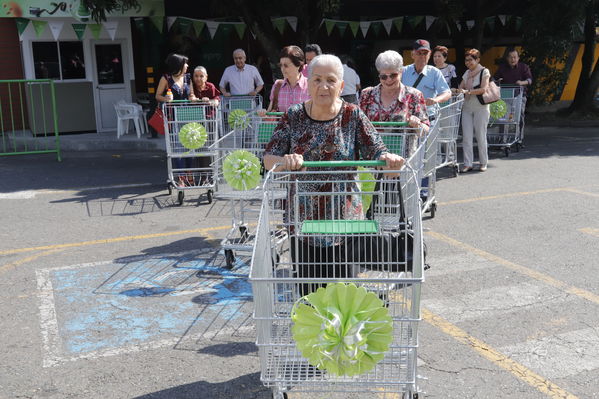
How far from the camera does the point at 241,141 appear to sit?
7719mm

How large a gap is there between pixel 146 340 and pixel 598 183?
772 cm

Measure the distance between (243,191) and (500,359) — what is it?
119 inches

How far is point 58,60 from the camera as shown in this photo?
16062 mm

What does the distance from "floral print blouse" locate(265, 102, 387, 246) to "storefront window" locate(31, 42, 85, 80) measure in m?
13.6

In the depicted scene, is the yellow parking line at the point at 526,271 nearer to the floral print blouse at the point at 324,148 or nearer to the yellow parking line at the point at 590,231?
the yellow parking line at the point at 590,231

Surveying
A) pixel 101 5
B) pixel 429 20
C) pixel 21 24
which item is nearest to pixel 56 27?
pixel 21 24

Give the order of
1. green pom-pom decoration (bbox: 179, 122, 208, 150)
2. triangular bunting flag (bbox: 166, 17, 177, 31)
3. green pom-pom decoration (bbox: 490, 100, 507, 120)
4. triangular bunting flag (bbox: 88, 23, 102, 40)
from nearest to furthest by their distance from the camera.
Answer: green pom-pom decoration (bbox: 179, 122, 208, 150), green pom-pom decoration (bbox: 490, 100, 507, 120), triangular bunting flag (bbox: 88, 23, 102, 40), triangular bunting flag (bbox: 166, 17, 177, 31)

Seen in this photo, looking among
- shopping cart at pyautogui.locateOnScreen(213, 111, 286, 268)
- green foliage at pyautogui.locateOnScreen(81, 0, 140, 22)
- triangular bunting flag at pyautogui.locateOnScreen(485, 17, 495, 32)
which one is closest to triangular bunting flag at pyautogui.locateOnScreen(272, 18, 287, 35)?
green foliage at pyautogui.locateOnScreen(81, 0, 140, 22)

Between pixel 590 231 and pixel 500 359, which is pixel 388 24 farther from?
pixel 500 359

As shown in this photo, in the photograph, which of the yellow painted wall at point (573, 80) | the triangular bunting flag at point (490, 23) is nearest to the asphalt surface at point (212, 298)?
the triangular bunting flag at point (490, 23)

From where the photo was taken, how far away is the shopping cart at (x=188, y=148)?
29.7 feet

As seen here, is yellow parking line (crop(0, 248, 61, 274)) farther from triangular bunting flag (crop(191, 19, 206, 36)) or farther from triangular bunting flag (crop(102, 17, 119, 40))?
triangular bunting flag (crop(191, 19, 206, 36))

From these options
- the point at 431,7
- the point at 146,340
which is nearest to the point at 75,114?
the point at 431,7

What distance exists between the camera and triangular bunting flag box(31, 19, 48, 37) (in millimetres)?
15227
